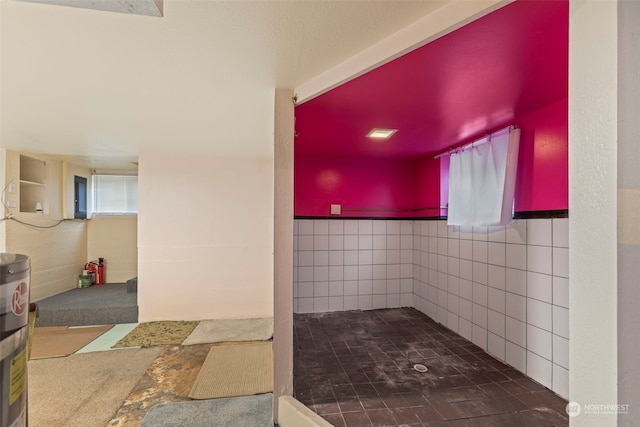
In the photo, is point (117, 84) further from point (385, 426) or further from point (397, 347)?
point (397, 347)

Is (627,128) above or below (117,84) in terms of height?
below

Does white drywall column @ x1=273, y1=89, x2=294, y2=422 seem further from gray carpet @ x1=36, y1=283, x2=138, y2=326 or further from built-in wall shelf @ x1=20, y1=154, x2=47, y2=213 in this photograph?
built-in wall shelf @ x1=20, y1=154, x2=47, y2=213

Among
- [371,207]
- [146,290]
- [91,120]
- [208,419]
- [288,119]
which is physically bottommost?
[208,419]

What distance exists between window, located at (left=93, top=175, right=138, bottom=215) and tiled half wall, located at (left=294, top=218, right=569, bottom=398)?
264 cm

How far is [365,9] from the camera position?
3.29 ft

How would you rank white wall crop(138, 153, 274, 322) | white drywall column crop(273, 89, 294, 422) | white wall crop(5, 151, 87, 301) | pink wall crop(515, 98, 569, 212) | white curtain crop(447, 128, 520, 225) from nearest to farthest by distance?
1. white drywall column crop(273, 89, 294, 422)
2. pink wall crop(515, 98, 569, 212)
3. white curtain crop(447, 128, 520, 225)
4. white wall crop(5, 151, 87, 301)
5. white wall crop(138, 153, 274, 322)

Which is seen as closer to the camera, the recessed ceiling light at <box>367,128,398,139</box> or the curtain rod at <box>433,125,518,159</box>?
the curtain rod at <box>433,125,518,159</box>

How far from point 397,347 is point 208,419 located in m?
1.64

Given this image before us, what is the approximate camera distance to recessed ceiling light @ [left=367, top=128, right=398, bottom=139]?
7.74 ft

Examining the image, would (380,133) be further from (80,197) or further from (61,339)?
(80,197)

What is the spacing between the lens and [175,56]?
1.26m

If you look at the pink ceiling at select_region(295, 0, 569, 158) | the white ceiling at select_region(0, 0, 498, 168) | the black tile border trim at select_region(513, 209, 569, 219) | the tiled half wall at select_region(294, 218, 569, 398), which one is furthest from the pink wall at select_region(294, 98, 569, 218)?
the white ceiling at select_region(0, 0, 498, 168)

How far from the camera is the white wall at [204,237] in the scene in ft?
10.2

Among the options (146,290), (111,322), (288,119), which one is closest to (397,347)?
(288,119)
